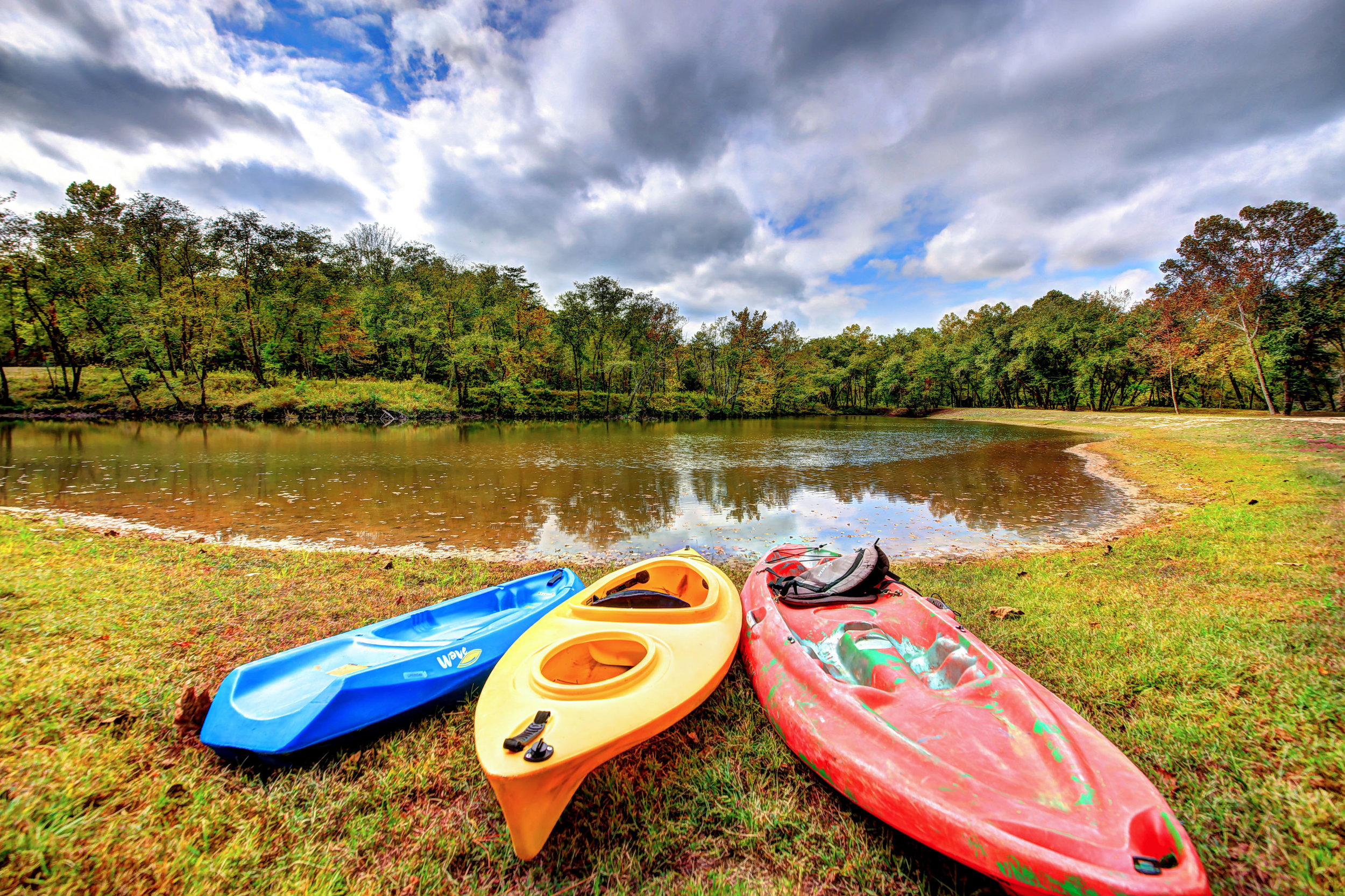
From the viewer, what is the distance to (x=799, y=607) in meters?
3.51

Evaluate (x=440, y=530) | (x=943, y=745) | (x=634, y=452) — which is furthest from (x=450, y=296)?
(x=943, y=745)

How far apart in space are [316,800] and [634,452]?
16.0 meters

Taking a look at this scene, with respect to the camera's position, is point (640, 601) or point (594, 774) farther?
point (640, 601)

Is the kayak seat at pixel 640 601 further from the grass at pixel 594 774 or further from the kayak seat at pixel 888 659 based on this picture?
the kayak seat at pixel 888 659

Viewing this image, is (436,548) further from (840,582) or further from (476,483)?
(840,582)

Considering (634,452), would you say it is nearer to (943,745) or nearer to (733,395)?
(943,745)

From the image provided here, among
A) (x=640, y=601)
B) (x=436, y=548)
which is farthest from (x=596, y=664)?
(x=436, y=548)

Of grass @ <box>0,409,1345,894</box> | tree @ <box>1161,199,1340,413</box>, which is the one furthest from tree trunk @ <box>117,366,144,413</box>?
tree @ <box>1161,199,1340,413</box>

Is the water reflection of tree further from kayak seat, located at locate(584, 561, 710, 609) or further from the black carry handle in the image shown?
the black carry handle

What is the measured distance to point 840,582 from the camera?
11.8 ft

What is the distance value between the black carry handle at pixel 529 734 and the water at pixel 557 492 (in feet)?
14.9

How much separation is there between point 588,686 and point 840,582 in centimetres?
225

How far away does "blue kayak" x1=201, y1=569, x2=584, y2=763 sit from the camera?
2.25 m

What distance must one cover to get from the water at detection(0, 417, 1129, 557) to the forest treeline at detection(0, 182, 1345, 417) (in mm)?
12168
